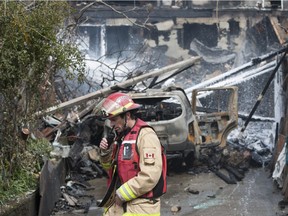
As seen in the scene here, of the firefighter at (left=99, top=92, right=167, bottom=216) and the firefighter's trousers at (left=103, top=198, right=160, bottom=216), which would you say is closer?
the firefighter at (left=99, top=92, right=167, bottom=216)

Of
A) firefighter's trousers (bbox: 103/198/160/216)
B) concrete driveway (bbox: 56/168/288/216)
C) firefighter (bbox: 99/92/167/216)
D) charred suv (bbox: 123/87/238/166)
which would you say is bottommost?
concrete driveway (bbox: 56/168/288/216)

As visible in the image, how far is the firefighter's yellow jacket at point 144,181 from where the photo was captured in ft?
17.5

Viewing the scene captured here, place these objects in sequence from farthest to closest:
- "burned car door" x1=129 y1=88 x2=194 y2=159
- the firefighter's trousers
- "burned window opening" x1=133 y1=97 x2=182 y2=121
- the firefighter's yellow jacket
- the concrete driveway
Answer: "burned window opening" x1=133 y1=97 x2=182 y2=121
"burned car door" x1=129 y1=88 x2=194 y2=159
the concrete driveway
the firefighter's trousers
the firefighter's yellow jacket

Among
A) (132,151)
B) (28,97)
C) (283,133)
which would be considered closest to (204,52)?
(283,133)

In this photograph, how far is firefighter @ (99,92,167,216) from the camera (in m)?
5.36

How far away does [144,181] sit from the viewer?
210 inches

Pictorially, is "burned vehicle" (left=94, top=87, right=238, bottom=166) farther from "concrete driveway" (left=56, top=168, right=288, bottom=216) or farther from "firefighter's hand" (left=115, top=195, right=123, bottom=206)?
"firefighter's hand" (left=115, top=195, right=123, bottom=206)

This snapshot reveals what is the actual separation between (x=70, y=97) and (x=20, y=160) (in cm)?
874

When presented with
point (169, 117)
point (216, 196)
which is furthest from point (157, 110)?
point (216, 196)

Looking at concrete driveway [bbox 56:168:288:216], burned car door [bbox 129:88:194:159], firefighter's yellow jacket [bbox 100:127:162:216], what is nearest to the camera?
firefighter's yellow jacket [bbox 100:127:162:216]

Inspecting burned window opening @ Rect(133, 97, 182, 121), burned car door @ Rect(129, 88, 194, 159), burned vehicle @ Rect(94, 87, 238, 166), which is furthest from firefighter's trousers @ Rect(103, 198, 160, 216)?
burned window opening @ Rect(133, 97, 182, 121)

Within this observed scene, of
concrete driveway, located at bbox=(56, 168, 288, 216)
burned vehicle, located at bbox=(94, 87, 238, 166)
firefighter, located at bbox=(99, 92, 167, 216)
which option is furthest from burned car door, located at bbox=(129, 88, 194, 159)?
firefighter, located at bbox=(99, 92, 167, 216)

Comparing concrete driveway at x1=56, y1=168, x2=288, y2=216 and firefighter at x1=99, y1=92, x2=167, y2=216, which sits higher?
firefighter at x1=99, y1=92, x2=167, y2=216

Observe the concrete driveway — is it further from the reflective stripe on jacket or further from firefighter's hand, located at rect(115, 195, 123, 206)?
the reflective stripe on jacket
